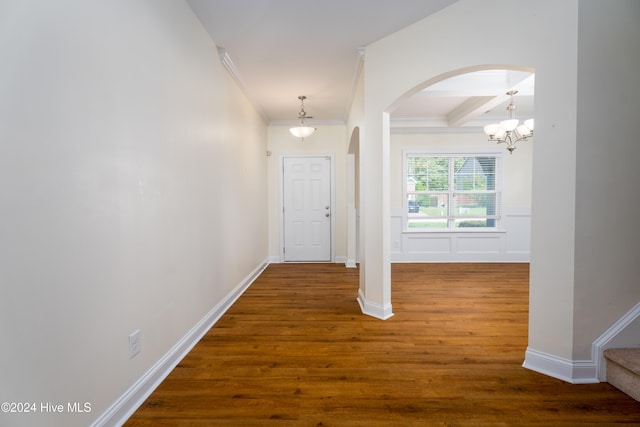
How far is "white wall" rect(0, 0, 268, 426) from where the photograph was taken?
0.96m

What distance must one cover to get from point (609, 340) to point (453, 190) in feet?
12.7

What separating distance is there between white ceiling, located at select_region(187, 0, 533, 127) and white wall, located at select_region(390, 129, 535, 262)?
64 centimetres

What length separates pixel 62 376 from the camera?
1.10 meters

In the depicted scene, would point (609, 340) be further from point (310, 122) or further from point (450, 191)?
point (310, 122)

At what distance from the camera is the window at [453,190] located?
5.22m

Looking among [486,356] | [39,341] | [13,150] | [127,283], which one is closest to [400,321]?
[486,356]

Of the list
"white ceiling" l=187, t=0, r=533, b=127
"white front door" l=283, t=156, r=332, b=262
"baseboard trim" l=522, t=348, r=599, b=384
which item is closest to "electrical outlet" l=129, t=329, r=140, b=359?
"white ceiling" l=187, t=0, r=533, b=127

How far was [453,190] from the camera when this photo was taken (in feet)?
17.2

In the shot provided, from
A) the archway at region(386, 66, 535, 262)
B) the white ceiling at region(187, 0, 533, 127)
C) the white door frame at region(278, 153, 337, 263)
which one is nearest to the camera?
the white ceiling at region(187, 0, 533, 127)

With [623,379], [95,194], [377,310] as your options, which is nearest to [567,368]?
[623,379]

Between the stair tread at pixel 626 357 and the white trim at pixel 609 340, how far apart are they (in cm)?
2

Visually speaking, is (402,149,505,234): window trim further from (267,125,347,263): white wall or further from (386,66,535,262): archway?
Result: (267,125,347,263): white wall

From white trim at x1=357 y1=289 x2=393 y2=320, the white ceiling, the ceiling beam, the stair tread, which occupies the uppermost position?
the white ceiling

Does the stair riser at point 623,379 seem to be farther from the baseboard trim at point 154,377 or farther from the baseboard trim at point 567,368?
the baseboard trim at point 154,377
